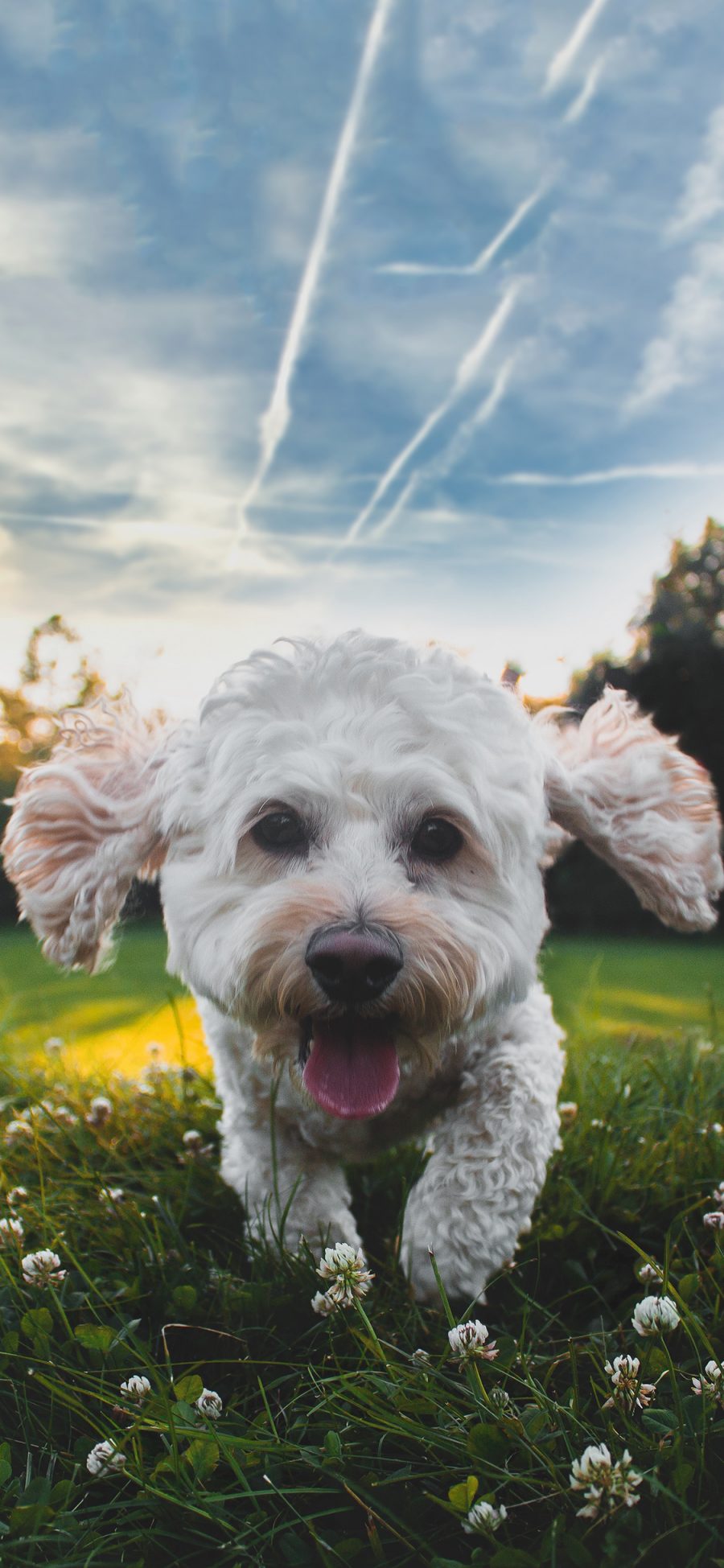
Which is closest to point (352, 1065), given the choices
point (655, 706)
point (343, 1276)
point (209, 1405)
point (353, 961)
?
point (353, 961)

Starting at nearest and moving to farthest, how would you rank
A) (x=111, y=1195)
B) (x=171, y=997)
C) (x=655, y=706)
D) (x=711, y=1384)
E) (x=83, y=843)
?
(x=711, y=1384)
(x=111, y=1195)
(x=83, y=843)
(x=171, y=997)
(x=655, y=706)

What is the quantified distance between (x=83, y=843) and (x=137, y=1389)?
150cm

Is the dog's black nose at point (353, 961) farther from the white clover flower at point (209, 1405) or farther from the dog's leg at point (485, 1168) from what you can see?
the white clover flower at point (209, 1405)

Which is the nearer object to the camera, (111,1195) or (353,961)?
(353,961)

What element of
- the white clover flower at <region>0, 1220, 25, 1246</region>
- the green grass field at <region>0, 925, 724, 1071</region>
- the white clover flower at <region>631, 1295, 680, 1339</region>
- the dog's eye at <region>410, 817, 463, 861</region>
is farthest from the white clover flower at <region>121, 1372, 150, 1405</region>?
the green grass field at <region>0, 925, 724, 1071</region>

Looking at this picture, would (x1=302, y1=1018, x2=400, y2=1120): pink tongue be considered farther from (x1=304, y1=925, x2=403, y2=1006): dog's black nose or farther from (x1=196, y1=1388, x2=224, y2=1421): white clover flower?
(x1=196, y1=1388, x2=224, y2=1421): white clover flower

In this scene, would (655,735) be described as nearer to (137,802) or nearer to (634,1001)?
(137,802)

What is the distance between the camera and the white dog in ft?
7.70

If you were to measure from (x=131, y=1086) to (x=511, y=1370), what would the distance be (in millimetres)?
2278

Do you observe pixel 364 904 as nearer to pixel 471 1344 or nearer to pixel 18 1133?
pixel 471 1344

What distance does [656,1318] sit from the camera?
1.97m

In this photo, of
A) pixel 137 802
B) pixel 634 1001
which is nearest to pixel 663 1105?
pixel 137 802

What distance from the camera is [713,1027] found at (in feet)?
13.1

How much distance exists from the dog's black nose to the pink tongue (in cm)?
14
